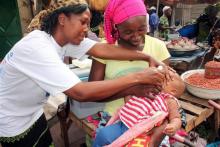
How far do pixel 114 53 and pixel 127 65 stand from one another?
0.49 feet

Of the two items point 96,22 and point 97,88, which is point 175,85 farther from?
point 96,22

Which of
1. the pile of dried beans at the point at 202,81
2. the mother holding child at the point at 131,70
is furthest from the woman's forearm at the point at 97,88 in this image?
the pile of dried beans at the point at 202,81

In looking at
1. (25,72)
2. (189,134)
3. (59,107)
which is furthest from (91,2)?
(25,72)

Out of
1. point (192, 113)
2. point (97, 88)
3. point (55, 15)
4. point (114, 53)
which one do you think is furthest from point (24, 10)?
point (97, 88)

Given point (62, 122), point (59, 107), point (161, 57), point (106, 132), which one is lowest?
point (62, 122)

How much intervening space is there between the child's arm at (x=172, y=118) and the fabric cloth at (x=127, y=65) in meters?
0.37

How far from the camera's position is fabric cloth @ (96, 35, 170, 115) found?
207 cm

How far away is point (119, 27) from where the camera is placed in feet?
6.38

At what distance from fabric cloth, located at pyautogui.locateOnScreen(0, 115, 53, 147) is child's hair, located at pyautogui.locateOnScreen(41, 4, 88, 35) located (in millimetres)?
743

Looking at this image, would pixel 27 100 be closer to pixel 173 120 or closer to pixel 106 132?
pixel 106 132

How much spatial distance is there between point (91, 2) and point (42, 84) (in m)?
3.13

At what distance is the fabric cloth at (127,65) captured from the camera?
207 centimetres

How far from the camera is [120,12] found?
191 cm

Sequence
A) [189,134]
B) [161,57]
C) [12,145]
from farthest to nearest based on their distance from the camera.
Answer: [189,134] → [161,57] → [12,145]
